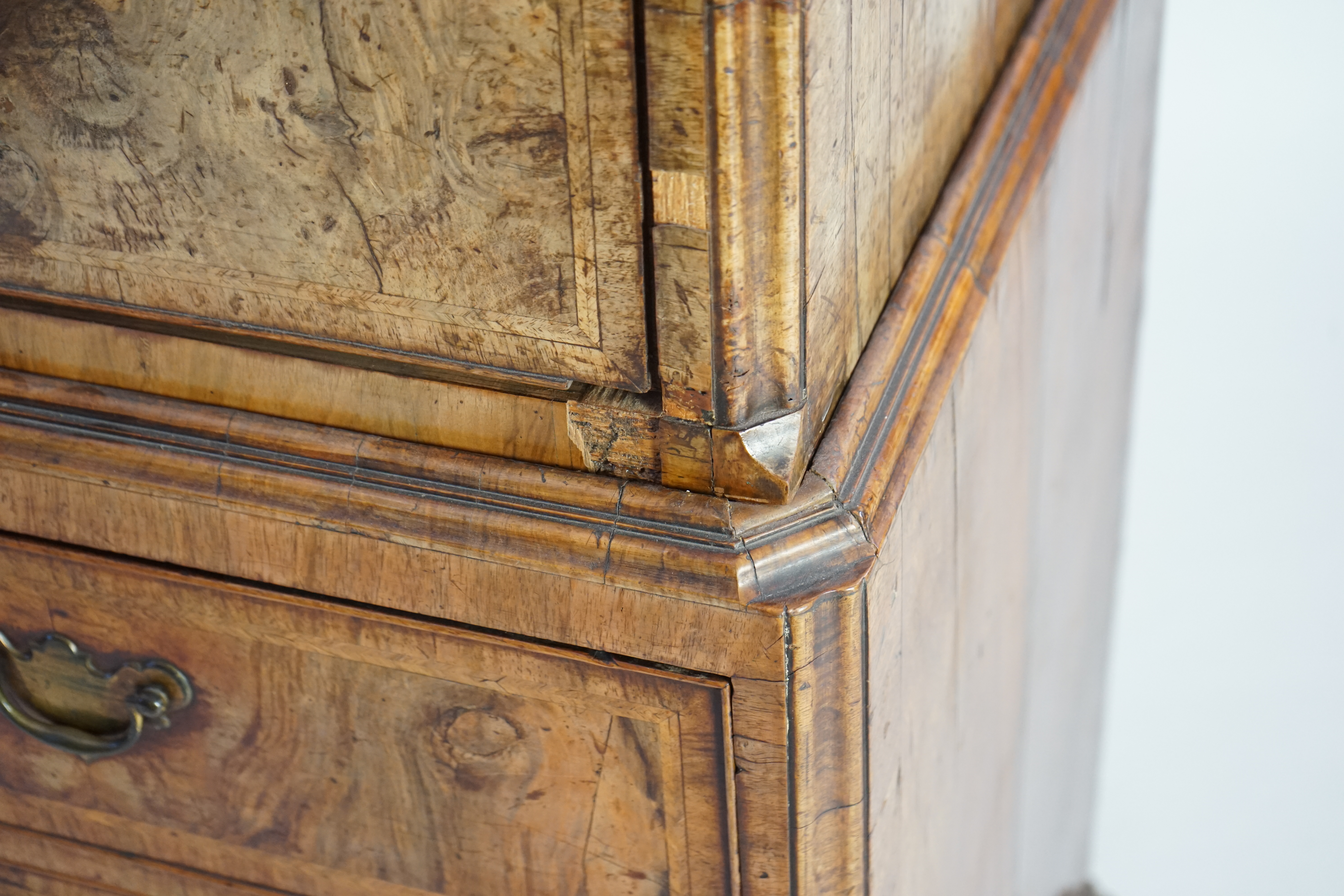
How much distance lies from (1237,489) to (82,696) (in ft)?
2.94

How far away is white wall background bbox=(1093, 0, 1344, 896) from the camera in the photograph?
996mm

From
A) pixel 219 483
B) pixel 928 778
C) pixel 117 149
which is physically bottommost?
pixel 928 778

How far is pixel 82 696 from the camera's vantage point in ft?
1.68

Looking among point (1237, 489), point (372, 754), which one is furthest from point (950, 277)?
point (1237, 489)

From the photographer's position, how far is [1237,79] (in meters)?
1.01

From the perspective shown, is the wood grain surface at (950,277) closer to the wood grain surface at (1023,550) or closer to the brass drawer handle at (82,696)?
the wood grain surface at (1023,550)

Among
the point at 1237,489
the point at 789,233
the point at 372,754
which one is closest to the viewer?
the point at 789,233

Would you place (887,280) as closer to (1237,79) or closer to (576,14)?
(576,14)

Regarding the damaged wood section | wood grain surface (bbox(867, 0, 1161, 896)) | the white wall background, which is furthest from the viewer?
the white wall background

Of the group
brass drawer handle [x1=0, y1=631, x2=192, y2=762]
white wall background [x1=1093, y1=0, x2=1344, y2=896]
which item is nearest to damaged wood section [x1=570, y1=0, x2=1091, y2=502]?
brass drawer handle [x1=0, y1=631, x2=192, y2=762]

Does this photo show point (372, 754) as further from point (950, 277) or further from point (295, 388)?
point (950, 277)

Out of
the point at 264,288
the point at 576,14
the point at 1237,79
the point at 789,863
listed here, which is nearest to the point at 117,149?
the point at 264,288

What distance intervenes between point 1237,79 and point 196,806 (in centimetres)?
90

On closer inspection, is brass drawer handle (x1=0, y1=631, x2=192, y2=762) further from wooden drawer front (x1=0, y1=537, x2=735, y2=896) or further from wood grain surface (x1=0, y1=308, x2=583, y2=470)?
wood grain surface (x1=0, y1=308, x2=583, y2=470)
